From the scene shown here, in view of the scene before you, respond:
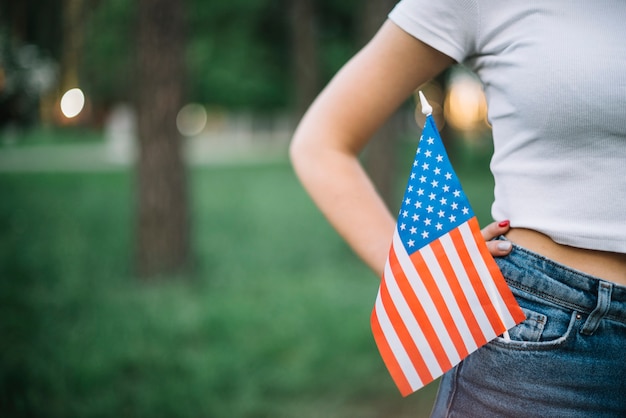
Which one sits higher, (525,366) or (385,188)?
(525,366)

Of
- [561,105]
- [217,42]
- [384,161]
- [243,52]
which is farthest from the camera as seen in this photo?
[243,52]

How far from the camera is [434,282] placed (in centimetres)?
135

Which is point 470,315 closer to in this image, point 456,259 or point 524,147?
point 456,259

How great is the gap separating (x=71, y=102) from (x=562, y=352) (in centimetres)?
679

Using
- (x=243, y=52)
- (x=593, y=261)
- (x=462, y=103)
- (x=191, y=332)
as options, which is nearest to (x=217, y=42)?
(x=243, y=52)

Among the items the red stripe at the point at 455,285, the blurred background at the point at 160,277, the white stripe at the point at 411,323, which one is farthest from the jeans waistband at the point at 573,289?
the blurred background at the point at 160,277

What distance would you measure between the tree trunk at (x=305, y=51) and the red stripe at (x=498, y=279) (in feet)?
55.1

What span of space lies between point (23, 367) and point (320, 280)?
3066 millimetres

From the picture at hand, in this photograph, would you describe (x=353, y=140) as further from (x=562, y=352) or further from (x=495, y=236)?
(x=562, y=352)

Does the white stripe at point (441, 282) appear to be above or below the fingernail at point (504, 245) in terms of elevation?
below

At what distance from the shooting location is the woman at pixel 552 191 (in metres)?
1.23

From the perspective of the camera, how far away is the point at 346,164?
1.54 meters

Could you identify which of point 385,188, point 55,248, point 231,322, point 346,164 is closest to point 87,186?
point 55,248

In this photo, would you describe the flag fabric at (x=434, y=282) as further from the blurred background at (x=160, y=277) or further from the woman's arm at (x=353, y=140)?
the blurred background at (x=160, y=277)
